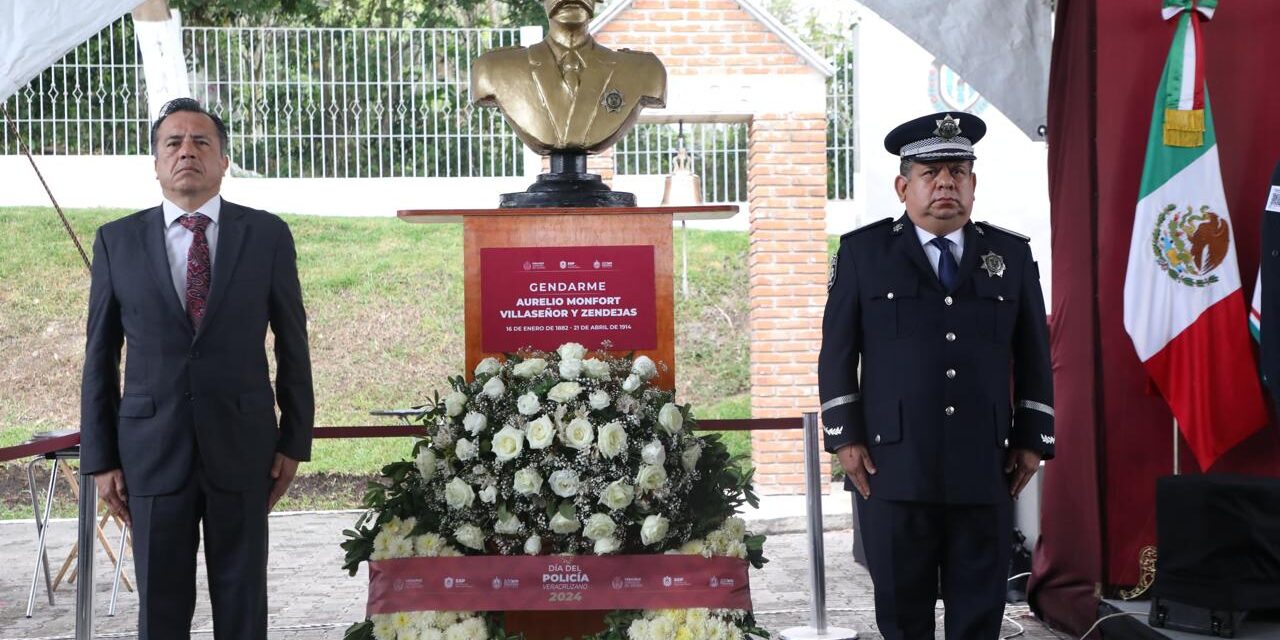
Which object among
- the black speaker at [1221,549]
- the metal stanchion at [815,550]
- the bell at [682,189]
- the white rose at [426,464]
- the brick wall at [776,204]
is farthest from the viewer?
the bell at [682,189]

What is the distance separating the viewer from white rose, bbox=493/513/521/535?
3.22 metres

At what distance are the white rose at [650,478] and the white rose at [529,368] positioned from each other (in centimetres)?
36

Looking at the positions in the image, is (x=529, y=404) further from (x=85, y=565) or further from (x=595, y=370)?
(x=85, y=565)

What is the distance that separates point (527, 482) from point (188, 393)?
2.62 feet

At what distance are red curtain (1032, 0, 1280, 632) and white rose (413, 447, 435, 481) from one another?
7.57 feet

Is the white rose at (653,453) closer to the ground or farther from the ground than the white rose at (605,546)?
farther from the ground

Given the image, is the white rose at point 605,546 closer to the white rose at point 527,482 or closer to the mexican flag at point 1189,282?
the white rose at point 527,482

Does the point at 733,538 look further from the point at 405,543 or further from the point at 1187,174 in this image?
the point at 1187,174

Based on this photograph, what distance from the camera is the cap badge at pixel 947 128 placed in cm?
307

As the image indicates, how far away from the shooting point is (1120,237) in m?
4.45

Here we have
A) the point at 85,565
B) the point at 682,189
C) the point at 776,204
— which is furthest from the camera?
the point at 682,189

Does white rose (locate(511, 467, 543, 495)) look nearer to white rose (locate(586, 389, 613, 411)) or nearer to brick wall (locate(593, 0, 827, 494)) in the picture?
white rose (locate(586, 389, 613, 411))

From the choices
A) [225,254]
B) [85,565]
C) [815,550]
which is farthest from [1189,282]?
[85,565]

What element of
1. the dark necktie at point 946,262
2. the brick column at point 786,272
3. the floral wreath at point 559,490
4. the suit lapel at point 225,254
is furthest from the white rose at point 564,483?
the brick column at point 786,272
